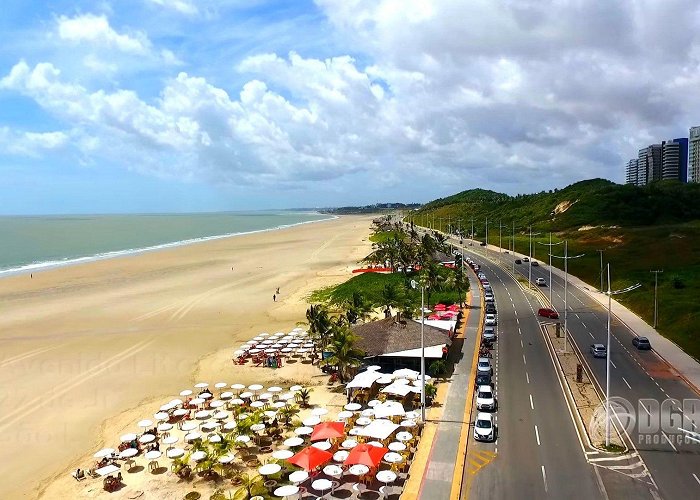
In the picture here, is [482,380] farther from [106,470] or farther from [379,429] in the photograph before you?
[106,470]

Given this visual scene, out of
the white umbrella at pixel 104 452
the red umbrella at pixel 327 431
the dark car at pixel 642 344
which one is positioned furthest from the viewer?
the dark car at pixel 642 344

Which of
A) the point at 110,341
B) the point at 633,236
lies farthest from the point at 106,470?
the point at 633,236

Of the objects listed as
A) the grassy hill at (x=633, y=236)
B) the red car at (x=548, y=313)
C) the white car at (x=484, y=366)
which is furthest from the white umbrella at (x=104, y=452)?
the red car at (x=548, y=313)

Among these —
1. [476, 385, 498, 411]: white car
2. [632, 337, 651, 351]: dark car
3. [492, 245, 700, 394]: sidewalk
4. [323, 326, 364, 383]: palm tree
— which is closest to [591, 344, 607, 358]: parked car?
[632, 337, 651, 351]: dark car

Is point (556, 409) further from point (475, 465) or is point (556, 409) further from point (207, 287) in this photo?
point (207, 287)

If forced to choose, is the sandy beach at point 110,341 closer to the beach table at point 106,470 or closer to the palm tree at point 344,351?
the beach table at point 106,470

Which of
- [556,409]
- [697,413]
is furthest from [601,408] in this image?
[697,413]
